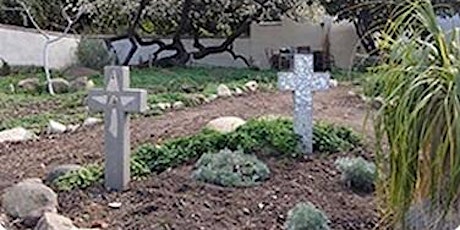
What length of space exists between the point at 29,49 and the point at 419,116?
1346 cm

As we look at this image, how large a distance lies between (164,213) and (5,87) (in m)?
8.23

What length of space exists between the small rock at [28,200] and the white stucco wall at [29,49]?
11.2m

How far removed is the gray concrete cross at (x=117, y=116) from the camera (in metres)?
5.52

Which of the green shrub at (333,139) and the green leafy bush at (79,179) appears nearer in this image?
the green leafy bush at (79,179)

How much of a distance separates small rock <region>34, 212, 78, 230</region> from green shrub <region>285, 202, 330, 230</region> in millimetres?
1193

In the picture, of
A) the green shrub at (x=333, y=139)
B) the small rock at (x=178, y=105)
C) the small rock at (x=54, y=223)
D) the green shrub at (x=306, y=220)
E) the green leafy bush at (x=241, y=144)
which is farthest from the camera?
the small rock at (x=178, y=105)

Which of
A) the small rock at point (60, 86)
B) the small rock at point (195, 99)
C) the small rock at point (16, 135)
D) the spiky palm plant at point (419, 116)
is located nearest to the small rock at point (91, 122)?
the small rock at point (16, 135)

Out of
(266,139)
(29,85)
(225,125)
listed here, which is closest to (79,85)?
(29,85)

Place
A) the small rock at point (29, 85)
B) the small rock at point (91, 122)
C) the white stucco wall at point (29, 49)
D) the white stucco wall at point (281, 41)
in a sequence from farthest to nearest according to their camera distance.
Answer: the white stucco wall at point (281, 41) < the white stucco wall at point (29, 49) < the small rock at point (29, 85) < the small rock at point (91, 122)

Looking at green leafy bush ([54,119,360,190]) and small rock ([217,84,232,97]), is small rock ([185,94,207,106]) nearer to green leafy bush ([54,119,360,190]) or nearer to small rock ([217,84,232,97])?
small rock ([217,84,232,97])

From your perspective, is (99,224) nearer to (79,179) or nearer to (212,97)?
(79,179)

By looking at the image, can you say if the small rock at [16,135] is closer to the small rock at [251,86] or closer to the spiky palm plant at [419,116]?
the small rock at [251,86]

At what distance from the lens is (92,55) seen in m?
16.5

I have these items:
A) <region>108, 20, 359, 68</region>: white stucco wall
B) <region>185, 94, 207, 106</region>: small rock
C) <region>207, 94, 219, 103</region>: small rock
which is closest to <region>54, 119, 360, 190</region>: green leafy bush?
<region>185, 94, 207, 106</region>: small rock
